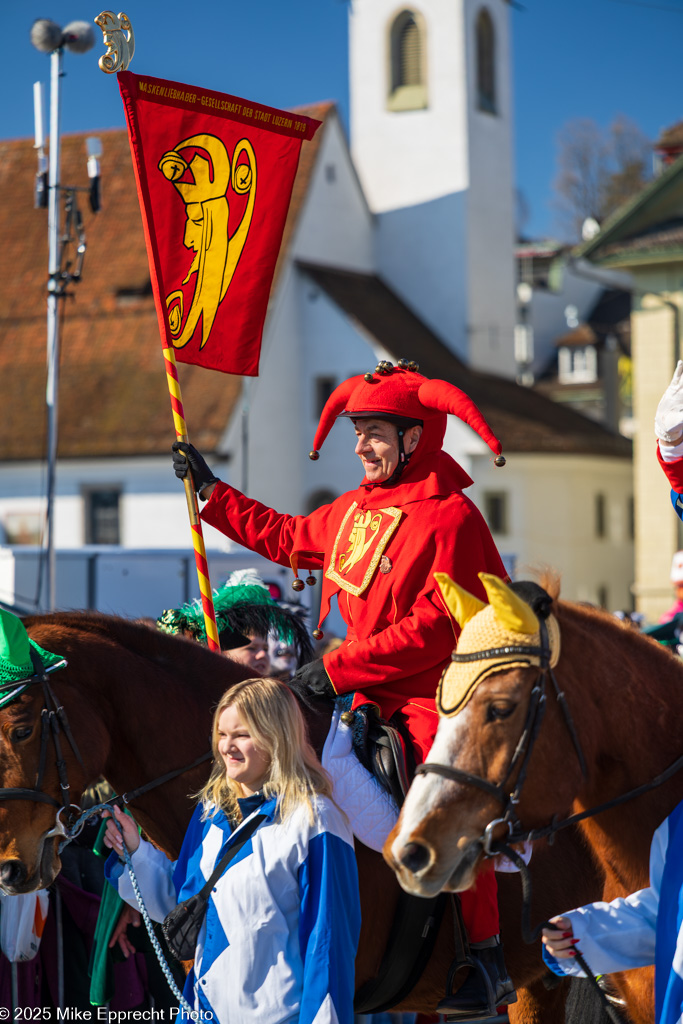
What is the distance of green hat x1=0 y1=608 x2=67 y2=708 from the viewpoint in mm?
3682

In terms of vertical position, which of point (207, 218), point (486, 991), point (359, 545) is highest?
point (207, 218)

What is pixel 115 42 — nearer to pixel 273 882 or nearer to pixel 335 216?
pixel 273 882

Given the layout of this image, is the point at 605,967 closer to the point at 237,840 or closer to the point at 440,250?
the point at 237,840

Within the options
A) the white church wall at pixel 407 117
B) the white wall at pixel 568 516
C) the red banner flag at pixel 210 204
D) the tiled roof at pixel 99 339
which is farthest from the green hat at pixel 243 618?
the white church wall at pixel 407 117

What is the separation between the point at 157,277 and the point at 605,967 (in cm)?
301

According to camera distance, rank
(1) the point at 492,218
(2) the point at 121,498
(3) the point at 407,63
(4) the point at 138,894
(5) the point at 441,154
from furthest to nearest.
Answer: (1) the point at 492,218
(3) the point at 407,63
(5) the point at 441,154
(2) the point at 121,498
(4) the point at 138,894

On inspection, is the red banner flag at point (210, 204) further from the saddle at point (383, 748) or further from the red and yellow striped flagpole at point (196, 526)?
the saddle at point (383, 748)

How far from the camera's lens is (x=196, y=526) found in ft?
14.6

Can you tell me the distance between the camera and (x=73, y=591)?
13.9m

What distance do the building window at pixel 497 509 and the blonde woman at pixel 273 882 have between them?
89.4ft

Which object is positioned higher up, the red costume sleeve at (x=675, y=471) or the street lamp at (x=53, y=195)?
the street lamp at (x=53, y=195)

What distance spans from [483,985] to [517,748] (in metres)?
1.52

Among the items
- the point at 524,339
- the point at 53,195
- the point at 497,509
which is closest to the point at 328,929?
the point at 53,195

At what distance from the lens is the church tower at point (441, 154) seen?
109ft
